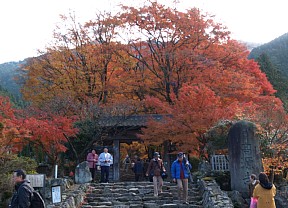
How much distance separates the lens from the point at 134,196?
43.1ft

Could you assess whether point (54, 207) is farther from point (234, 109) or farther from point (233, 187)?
point (234, 109)

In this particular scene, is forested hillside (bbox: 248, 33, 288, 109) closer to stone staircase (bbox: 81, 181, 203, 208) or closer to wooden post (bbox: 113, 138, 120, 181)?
wooden post (bbox: 113, 138, 120, 181)

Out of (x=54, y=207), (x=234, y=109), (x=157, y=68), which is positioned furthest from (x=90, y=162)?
(x=157, y=68)

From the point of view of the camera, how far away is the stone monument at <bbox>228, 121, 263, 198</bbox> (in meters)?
12.5

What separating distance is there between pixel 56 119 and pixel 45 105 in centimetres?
388

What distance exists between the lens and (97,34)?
91.6ft

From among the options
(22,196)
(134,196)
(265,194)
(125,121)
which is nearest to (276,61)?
(125,121)

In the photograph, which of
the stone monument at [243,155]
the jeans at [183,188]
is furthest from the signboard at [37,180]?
the stone monument at [243,155]

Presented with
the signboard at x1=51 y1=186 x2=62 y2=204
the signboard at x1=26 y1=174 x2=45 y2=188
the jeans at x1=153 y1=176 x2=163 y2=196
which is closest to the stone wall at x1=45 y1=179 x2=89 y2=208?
the signboard at x1=51 y1=186 x2=62 y2=204

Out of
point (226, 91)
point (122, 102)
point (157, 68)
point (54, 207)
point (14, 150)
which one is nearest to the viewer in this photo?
point (54, 207)

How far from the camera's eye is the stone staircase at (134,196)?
1205 centimetres

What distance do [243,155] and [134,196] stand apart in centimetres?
419

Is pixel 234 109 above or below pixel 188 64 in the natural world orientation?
below

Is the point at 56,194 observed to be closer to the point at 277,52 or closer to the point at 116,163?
the point at 116,163
